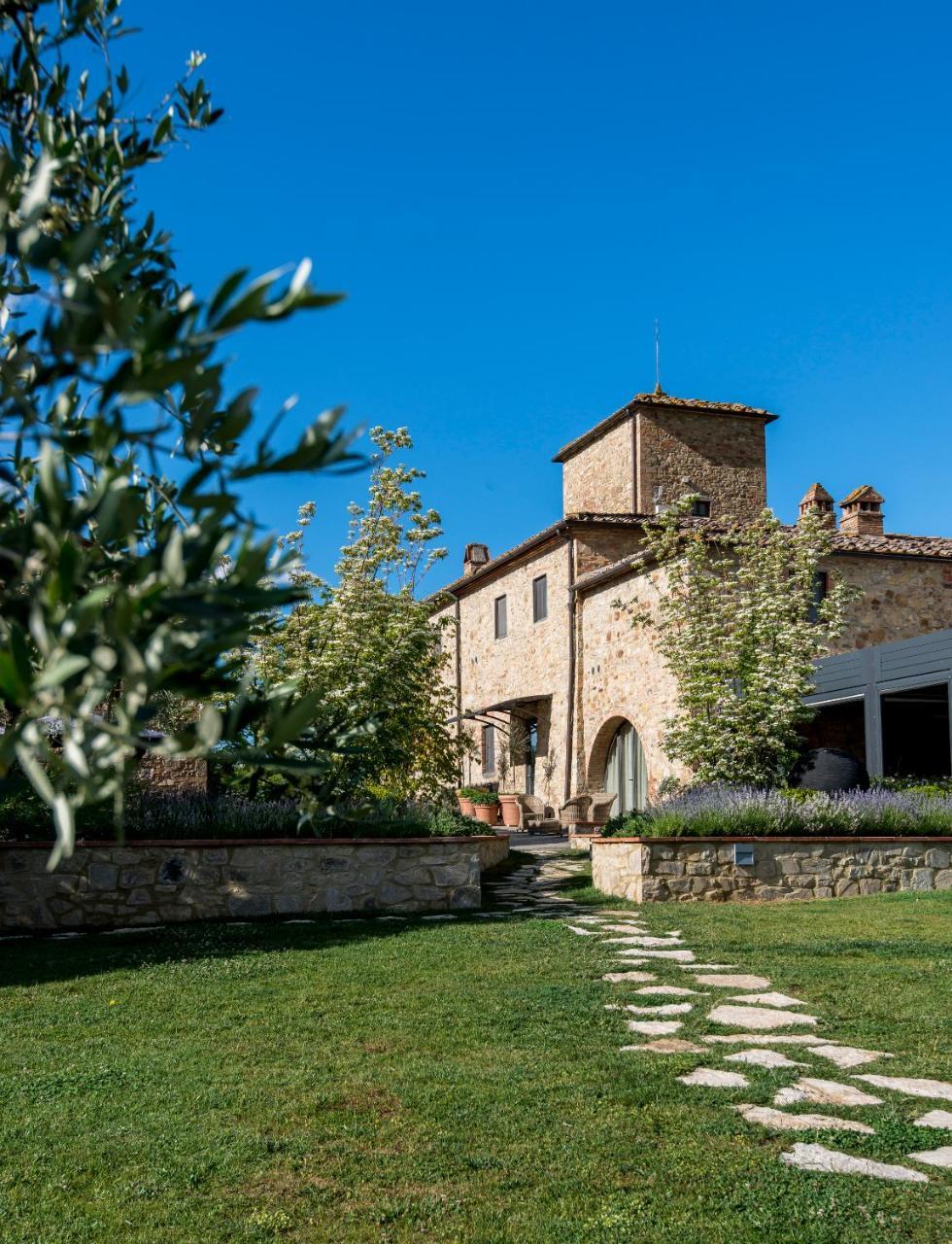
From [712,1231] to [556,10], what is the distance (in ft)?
30.5

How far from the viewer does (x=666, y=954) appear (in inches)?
311

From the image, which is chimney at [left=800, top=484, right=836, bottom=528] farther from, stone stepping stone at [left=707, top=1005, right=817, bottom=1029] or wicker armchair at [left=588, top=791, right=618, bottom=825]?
stone stepping stone at [left=707, top=1005, right=817, bottom=1029]

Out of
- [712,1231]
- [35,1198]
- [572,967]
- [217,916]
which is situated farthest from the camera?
[217,916]

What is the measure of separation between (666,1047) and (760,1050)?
17.7 inches

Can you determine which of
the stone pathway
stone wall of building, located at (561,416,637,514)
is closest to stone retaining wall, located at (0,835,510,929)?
the stone pathway

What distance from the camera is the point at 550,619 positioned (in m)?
22.6

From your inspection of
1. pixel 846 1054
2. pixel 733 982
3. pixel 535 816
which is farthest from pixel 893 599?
pixel 846 1054

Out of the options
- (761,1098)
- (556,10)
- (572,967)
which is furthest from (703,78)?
(761,1098)

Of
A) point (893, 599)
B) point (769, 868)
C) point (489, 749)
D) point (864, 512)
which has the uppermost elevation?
point (864, 512)

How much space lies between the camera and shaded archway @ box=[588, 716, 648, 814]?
1992cm

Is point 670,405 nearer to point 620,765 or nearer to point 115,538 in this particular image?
point 620,765

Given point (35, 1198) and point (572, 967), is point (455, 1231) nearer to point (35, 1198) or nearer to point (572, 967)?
point (35, 1198)

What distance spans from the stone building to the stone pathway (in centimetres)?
903

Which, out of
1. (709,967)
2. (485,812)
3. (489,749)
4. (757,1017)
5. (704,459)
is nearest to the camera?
(757,1017)
